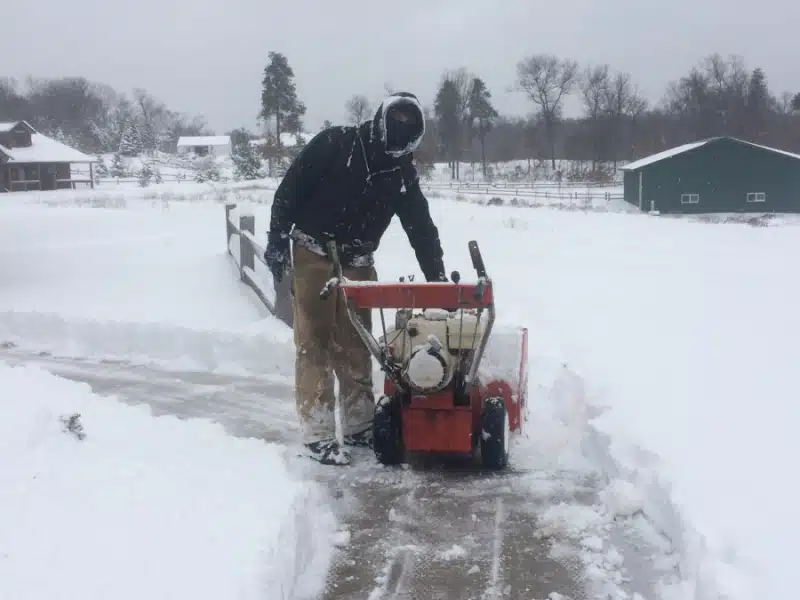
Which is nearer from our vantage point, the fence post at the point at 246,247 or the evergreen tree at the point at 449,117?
the fence post at the point at 246,247

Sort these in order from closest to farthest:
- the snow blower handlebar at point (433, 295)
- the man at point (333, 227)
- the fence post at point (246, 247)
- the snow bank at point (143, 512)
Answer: the snow bank at point (143, 512) → the snow blower handlebar at point (433, 295) → the man at point (333, 227) → the fence post at point (246, 247)

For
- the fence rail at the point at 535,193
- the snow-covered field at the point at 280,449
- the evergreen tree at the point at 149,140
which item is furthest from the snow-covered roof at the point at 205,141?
the snow-covered field at the point at 280,449

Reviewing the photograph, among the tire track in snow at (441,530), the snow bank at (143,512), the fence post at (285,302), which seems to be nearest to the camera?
the snow bank at (143,512)

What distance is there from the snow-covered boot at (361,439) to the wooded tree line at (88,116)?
75.1 m

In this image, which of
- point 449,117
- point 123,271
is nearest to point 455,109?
point 449,117

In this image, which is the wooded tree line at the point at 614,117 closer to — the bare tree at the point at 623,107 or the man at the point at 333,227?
the bare tree at the point at 623,107

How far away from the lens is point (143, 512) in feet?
10.5

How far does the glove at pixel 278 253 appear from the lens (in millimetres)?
4387

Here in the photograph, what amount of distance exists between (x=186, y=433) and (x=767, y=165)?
4893cm

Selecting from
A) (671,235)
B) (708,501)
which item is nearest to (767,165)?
(671,235)

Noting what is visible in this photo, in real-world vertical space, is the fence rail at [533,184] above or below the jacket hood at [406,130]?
above

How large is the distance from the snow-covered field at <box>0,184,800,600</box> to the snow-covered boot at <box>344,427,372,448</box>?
2.21 ft

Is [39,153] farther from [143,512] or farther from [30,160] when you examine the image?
[143,512]

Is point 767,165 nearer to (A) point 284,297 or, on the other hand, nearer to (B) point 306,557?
(A) point 284,297
